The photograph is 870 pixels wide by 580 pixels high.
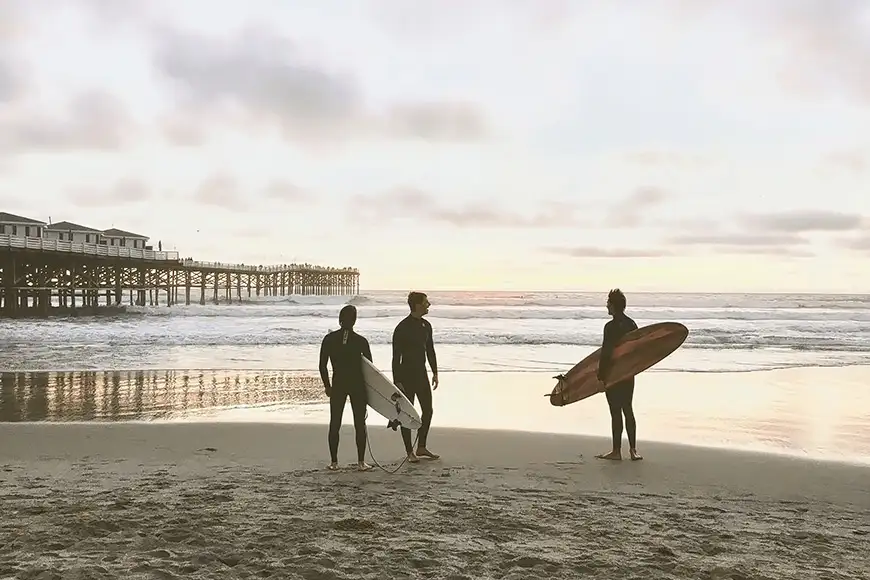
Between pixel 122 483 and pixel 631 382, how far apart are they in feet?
15.1

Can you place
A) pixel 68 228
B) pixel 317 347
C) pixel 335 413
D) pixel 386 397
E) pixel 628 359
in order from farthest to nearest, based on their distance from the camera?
1. pixel 68 228
2. pixel 317 347
3. pixel 628 359
4. pixel 386 397
5. pixel 335 413

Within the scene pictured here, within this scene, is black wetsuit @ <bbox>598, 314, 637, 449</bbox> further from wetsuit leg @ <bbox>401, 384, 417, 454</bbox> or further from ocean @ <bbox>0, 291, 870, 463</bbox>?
wetsuit leg @ <bbox>401, 384, 417, 454</bbox>

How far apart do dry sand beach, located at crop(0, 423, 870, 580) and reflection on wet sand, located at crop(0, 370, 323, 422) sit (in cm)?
221

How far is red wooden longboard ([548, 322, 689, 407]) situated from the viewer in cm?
696

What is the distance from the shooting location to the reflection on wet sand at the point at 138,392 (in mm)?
9984

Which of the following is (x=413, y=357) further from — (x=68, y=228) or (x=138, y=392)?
(x=68, y=228)

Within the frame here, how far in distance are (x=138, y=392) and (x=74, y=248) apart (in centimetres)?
3387

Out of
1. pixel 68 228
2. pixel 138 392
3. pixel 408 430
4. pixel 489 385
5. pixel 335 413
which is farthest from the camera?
pixel 68 228

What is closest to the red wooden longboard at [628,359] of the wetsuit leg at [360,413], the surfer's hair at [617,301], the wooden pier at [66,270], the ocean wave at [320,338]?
the surfer's hair at [617,301]

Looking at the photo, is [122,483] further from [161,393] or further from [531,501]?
[161,393]

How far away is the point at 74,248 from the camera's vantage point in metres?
41.6

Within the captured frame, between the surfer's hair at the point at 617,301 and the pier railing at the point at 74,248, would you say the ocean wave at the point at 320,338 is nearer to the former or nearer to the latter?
the pier railing at the point at 74,248

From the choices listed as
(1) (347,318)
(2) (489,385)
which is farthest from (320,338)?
(1) (347,318)

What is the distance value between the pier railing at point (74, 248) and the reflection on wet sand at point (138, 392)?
2605 cm
